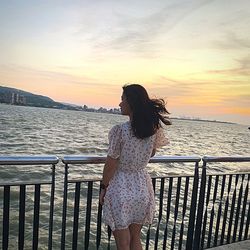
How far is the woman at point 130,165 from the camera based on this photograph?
3020 mm

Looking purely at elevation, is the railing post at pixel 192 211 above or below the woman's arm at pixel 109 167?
below

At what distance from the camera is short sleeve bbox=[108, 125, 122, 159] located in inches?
120

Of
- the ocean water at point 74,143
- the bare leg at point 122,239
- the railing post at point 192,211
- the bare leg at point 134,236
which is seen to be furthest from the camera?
the ocean water at point 74,143

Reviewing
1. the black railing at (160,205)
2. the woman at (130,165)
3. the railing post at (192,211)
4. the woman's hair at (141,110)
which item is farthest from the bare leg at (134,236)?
the railing post at (192,211)

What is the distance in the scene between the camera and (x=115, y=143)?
10.0 feet

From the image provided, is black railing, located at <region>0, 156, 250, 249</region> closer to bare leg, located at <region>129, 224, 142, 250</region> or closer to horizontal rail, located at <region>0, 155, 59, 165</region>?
horizontal rail, located at <region>0, 155, 59, 165</region>

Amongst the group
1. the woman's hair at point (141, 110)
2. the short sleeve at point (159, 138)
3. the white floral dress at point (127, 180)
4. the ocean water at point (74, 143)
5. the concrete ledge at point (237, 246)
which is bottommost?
the ocean water at point (74, 143)

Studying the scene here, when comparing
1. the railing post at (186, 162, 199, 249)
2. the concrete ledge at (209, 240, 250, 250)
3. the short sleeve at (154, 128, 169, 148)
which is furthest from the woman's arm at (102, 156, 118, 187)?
the concrete ledge at (209, 240, 250, 250)

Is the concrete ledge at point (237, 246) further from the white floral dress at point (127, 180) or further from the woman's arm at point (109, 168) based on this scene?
the woman's arm at point (109, 168)

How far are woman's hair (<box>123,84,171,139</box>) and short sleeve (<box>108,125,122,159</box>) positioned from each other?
148mm

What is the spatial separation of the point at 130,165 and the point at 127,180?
0.15m

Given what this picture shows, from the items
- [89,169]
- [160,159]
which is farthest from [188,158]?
[89,169]

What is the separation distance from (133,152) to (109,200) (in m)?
0.50

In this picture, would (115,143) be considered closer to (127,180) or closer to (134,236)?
(127,180)
